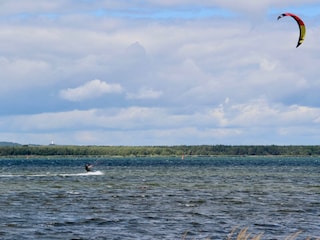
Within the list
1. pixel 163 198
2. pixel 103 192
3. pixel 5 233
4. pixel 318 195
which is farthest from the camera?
pixel 103 192

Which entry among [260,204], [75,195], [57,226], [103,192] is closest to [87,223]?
[57,226]

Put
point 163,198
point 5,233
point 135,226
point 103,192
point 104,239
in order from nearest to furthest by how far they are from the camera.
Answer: point 104,239, point 5,233, point 135,226, point 163,198, point 103,192

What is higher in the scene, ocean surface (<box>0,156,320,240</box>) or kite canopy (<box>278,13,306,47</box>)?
kite canopy (<box>278,13,306,47</box>)

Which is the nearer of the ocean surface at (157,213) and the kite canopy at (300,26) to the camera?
the kite canopy at (300,26)

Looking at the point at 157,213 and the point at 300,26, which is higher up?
the point at 300,26

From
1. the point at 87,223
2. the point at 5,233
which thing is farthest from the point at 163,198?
the point at 5,233

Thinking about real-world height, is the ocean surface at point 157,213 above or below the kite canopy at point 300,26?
below

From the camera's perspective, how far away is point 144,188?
72000 millimetres

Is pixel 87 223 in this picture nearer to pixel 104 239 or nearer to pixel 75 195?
pixel 104 239

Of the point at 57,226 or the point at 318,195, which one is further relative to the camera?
the point at 318,195

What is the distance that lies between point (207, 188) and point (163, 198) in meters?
14.5

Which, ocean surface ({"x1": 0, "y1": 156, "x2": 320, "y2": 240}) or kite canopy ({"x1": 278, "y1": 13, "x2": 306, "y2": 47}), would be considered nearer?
kite canopy ({"x1": 278, "y1": 13, "x2": 306, "y2": 47})

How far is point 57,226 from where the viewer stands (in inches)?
1566

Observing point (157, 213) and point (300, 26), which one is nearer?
point (300, 26)
